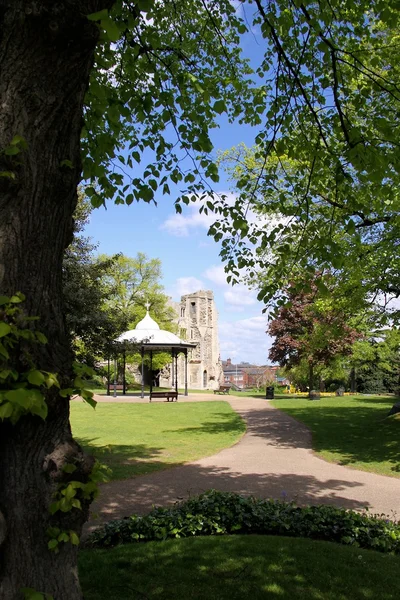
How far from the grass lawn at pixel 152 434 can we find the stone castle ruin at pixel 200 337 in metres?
33.8

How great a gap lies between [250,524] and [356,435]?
9.70 meters

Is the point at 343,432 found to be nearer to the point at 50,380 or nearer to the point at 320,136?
the point at 320,136

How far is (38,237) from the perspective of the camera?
8.34 feet

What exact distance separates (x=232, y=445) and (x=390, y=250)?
671 centimetres

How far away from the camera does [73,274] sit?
36.9ft

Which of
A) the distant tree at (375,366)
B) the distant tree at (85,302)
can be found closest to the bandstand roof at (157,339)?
the distant tree at (375,366)

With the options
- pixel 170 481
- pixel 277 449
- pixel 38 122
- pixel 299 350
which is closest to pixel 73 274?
pixel 170 481

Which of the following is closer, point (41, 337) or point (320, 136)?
point (41, 337)

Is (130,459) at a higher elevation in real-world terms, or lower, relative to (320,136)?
lower

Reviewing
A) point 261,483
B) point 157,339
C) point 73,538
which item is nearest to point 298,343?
point 157,339

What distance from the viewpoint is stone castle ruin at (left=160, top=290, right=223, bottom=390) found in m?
56.8

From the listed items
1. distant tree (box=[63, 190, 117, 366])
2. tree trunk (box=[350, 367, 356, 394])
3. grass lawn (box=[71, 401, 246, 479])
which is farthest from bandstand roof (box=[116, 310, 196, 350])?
tree trunk (box=[350, 367, 356, 394])

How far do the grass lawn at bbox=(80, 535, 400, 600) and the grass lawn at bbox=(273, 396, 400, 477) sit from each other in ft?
18.4

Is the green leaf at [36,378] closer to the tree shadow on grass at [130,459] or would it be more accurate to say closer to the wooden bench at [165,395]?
the tree shadow on grass at [130,459]
